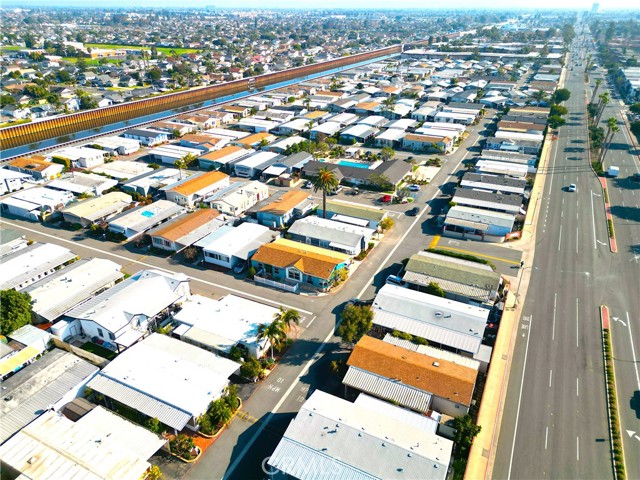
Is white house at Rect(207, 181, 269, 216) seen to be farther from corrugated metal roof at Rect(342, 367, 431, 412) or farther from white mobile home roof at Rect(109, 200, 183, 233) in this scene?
corrugated metal roof at Rect(342, 367, 431, 412)

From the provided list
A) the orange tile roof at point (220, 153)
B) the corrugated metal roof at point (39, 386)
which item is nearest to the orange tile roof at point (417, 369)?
the corrugated metal roof at point (39, 386)

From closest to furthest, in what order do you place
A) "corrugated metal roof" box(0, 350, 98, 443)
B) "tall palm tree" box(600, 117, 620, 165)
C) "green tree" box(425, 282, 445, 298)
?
"corrugated metal roof" box(0, 350, 98, 443) → "green tree" box(425, 282, 445, 298) → "tall palm tree" box(600, 117, 620, 165)

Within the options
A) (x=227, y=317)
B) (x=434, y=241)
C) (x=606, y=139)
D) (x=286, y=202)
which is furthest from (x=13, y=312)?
(x=606, y=139)

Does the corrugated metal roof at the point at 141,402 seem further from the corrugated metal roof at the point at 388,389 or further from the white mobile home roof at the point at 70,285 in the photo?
the corrugated metal roof at the point at 388,389

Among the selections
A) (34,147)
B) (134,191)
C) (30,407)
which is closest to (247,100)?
(34,147)

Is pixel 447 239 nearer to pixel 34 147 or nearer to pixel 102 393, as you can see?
pixel 102 393

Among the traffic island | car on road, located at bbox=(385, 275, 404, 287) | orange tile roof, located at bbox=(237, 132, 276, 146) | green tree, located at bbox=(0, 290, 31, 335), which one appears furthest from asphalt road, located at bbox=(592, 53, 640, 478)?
orange tile roof, located at bbox=(237, 132, 276, 146)
